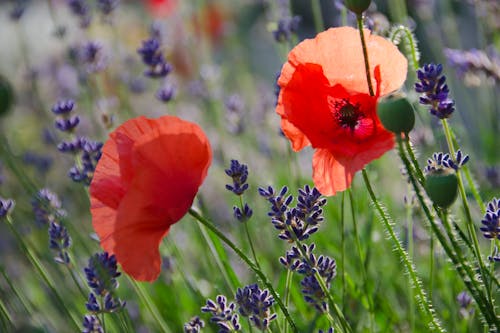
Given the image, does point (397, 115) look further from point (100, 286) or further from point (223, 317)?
point (100, 286)

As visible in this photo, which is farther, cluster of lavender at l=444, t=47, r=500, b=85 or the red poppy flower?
the red poppy flower

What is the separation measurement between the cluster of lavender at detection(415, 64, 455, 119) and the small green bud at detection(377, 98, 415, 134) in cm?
15

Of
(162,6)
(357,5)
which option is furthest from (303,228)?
(162,6)

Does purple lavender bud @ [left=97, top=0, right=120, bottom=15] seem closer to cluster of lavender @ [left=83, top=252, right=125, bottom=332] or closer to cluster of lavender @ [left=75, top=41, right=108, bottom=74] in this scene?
cluster of lavender @ [left=75, top=41, right=108, bottom=74]

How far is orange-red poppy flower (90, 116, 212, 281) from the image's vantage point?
1.29 metres

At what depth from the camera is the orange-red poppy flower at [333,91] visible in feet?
4.51

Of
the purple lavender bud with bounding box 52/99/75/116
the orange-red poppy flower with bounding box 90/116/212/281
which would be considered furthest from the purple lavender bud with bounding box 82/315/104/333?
the purple lavender bud with bounding box 52/99/75/116

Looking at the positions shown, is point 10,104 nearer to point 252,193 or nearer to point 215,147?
point 252,193

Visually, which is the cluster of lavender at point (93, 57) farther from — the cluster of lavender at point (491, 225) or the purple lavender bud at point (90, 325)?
the cluster of lavender at point (491, 225)

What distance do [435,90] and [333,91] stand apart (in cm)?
18

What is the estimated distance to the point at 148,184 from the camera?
1299mm

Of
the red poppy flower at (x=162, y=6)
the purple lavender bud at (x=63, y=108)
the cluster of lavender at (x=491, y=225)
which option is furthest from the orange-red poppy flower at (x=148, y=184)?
the red poppy flower at (x=162, y=6)

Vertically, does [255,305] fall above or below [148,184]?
below

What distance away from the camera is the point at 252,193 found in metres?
2.94
